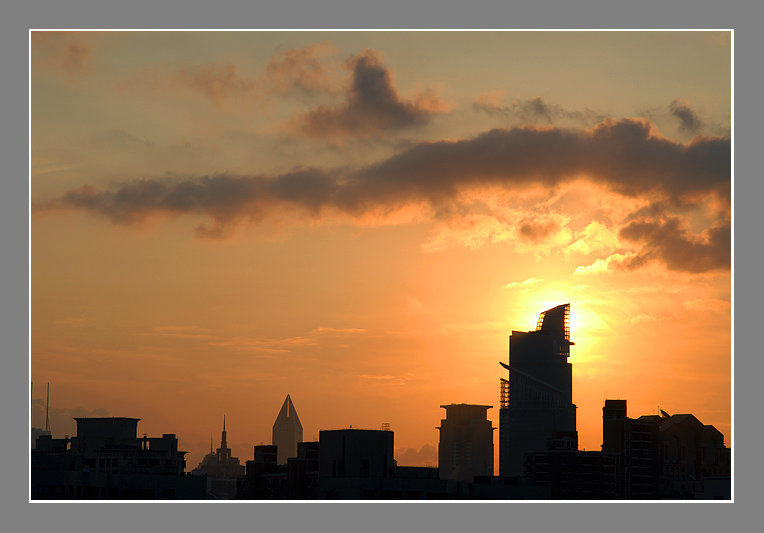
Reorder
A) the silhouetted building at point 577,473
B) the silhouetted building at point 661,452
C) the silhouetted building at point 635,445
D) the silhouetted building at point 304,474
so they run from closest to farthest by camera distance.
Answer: the silhouetted building at point 304,474
the silhouetted building at point 577,473
the silhouetted building at point 661,452
the silhouetted building at point 635,445

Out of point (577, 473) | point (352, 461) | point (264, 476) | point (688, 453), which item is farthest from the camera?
point (688, 453)

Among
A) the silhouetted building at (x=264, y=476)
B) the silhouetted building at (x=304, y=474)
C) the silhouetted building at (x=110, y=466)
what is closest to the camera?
the silhouetted building at (x=110, y=466)

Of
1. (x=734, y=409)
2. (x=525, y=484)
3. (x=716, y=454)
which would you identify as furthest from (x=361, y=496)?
(x=716, y=454)

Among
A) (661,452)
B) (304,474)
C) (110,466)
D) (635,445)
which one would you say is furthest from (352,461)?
(661,452)

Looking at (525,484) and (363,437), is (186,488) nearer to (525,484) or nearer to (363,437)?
(363,437)

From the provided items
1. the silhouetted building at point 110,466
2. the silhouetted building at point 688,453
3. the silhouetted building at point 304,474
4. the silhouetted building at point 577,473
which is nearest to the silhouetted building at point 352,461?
the silhouetted building at point 304,474

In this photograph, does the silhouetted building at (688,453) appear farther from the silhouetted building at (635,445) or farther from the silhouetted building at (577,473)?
the silhouetted building at (577,473)

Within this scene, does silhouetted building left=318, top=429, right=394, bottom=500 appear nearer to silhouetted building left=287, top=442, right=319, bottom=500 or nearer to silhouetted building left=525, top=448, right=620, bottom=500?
silhouetted building left=287, top=442, right=319, bottom=500

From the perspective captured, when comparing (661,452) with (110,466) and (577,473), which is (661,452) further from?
(110,466)

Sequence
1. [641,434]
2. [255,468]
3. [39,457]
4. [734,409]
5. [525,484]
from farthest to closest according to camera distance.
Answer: [641,434] < [255,468] < [525,484] < [39,457] < [734,409]
